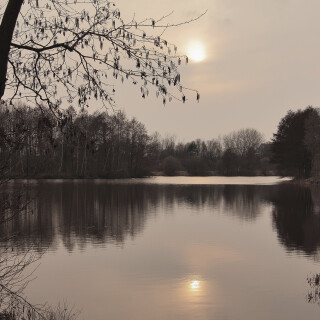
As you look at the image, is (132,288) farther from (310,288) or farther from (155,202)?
(155,202)

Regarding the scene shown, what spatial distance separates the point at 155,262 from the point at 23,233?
7571mm

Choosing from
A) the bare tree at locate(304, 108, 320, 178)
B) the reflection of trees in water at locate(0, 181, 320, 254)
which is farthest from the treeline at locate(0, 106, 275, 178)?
the bare tree at locate(304, 108, 320, 178)

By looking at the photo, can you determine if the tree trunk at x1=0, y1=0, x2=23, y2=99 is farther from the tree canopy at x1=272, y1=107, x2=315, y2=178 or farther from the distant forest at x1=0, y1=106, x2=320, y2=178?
the tree canopy at x1=272, y1=107, x2=315, y2=178

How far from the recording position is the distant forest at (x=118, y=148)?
6023 mm

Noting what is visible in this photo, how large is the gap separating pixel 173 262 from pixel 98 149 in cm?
5434

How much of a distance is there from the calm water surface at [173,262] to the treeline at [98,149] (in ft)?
5.98

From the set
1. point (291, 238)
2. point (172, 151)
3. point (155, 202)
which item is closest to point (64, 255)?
point (291, 238)

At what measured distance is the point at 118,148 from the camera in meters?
87.8

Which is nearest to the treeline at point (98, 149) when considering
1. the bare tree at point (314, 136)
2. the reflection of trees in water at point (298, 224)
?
the reflection of trees in water at point (298, 224)

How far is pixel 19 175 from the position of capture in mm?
8188

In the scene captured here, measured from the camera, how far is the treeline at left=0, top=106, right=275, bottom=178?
595 centimetres

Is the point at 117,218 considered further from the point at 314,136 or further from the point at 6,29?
the point at 314,136

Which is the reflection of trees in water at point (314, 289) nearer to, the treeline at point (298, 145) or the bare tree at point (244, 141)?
the treeline at point (298, 145)

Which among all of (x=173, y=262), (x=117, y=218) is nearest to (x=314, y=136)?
(x=117, y=218)
